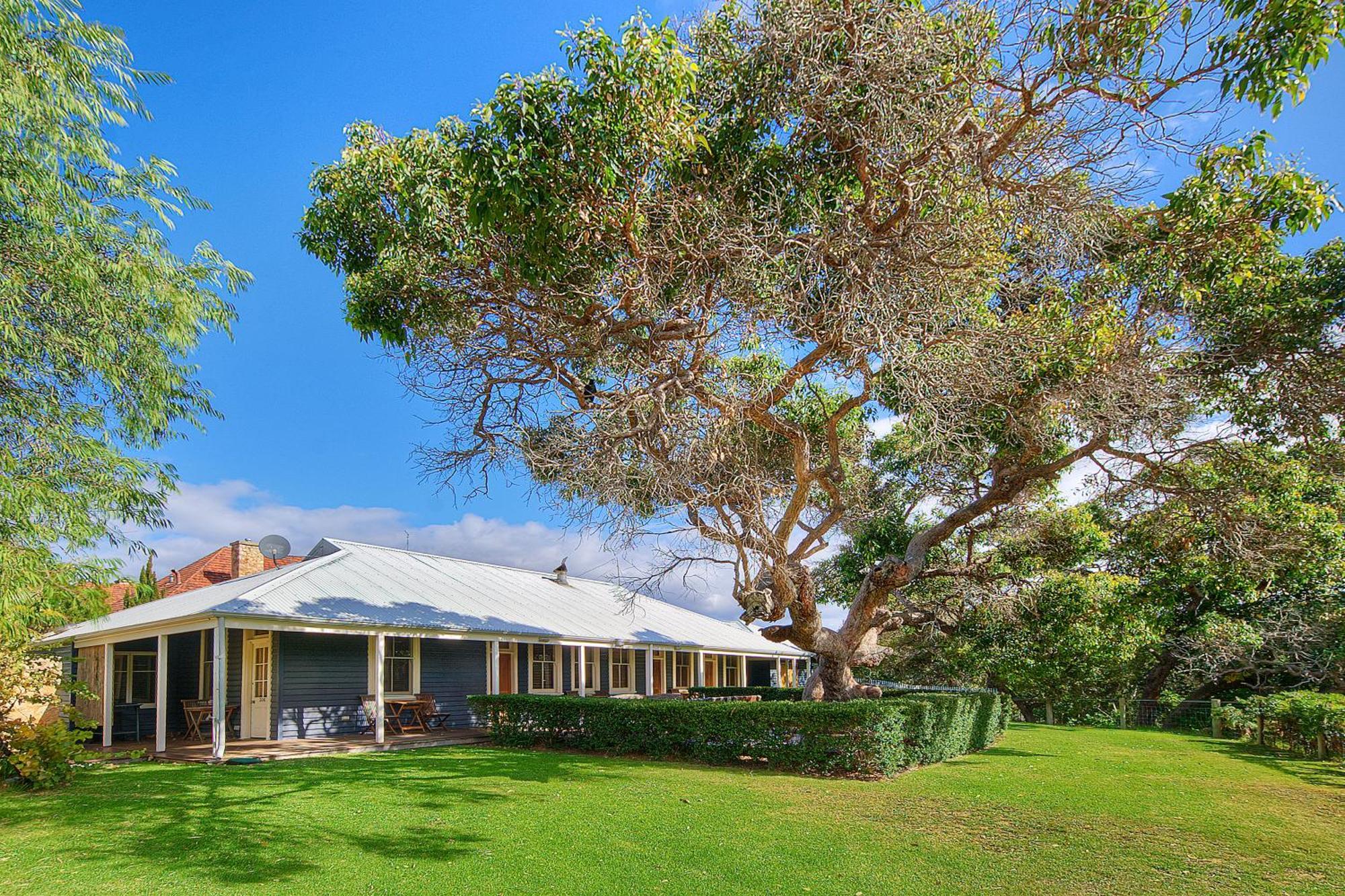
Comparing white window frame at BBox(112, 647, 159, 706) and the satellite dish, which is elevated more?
the satellite dish

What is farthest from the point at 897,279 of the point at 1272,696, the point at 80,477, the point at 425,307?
the point at 1272,696

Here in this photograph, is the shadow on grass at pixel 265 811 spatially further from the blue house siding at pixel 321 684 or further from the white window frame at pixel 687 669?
the white window frame at pixel 687 669

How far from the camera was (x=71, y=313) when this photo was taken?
32.1 feet

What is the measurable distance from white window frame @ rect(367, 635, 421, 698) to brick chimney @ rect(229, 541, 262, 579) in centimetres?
765

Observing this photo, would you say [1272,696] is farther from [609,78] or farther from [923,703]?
[609,78]

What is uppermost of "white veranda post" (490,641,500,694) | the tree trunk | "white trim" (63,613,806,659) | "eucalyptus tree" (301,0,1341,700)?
"eucalyptus tree" (301,0,1341,700)

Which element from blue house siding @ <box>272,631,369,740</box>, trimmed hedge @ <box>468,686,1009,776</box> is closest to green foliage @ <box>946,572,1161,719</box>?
trimmed hedge @ <box>468,686,1009,776</box>

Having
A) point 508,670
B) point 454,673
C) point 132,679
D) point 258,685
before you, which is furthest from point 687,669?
point 132,679

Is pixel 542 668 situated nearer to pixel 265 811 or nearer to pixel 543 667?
pixel 543 667

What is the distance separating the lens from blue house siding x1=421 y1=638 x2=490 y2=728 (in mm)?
17484

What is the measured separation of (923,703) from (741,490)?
199 inches

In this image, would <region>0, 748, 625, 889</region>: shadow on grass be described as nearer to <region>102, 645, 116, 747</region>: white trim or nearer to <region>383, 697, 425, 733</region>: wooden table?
<region>383, 697, 425, 733</region>: wooden table

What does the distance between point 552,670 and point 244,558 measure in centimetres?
915

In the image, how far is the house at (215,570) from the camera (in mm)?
22484
